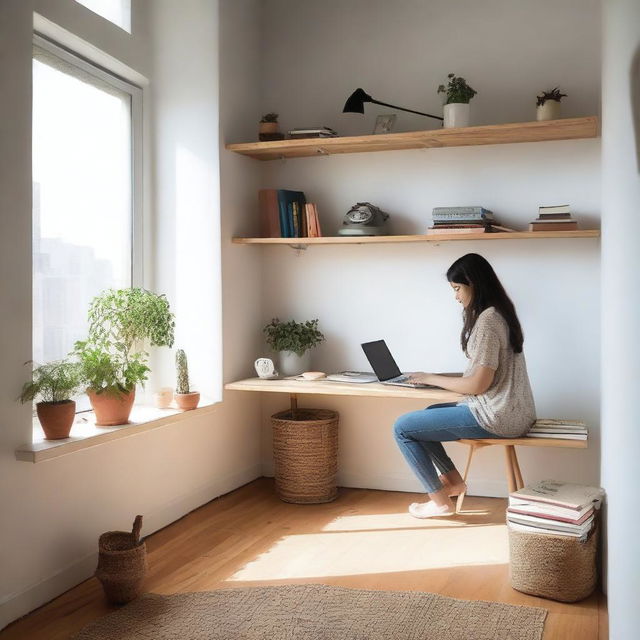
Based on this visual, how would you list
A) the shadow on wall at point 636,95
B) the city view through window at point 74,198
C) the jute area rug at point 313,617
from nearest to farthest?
the shadow on wall at point 636,95, the jute area rug at point 313,617, the city view through window at point 74,198

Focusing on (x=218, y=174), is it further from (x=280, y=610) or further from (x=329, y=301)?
(x=280, y=610)

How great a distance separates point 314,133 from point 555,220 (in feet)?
4.46

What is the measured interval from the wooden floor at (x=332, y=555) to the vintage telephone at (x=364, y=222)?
1.49 meters

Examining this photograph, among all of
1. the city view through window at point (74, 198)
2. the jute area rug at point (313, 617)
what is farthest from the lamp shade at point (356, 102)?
the jute area rug at point (313, 617)

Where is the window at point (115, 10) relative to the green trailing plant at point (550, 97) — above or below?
above

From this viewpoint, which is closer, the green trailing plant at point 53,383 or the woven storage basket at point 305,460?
the green trailing plant at point 53,383

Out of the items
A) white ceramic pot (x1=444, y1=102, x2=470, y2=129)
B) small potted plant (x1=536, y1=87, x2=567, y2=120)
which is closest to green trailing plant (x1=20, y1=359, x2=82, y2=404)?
white ceramic pot (x1=444, y1=102, x2=470, y2=129)

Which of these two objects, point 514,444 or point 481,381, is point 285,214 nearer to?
point 481,381

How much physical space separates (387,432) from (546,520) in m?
1.64

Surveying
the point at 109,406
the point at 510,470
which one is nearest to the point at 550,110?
the point at 510,470

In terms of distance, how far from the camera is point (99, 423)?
340cm

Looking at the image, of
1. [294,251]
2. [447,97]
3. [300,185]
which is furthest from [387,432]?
[447,97]

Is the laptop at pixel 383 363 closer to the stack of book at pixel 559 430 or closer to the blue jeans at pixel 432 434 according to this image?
the blue jeans at pixel 432 434

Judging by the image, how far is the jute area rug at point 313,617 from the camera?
2.68 metres
